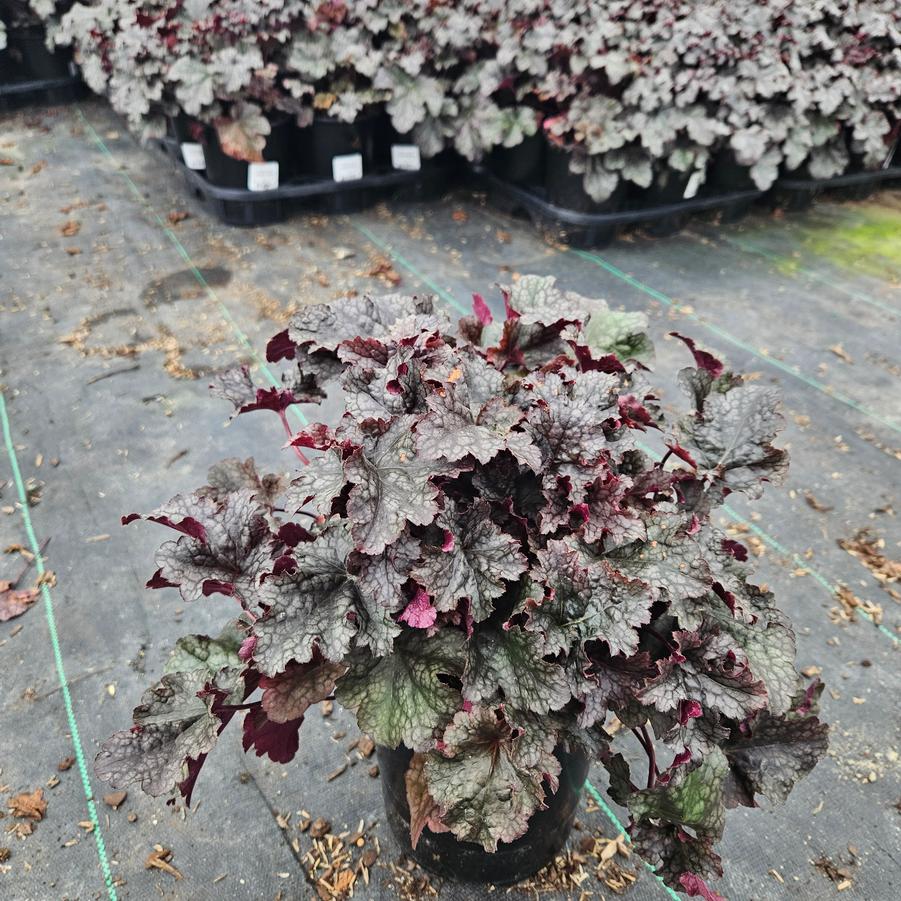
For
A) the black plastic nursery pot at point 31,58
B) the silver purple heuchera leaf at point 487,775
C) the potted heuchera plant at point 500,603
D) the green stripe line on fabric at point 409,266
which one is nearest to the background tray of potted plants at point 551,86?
the green stripe line on fabric at point 409,266

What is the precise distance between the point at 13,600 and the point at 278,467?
0.94 meters

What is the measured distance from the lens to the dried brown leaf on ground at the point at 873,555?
2449 mm

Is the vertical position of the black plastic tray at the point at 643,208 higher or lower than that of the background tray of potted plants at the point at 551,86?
lower

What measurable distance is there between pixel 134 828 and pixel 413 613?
3.86 ft

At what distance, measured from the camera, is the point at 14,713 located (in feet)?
6.61

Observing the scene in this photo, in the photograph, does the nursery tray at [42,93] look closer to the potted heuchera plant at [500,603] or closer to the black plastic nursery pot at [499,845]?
the potted heuchera plant at [500,603]

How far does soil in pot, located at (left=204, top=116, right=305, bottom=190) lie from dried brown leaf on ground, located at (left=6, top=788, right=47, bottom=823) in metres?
3.40

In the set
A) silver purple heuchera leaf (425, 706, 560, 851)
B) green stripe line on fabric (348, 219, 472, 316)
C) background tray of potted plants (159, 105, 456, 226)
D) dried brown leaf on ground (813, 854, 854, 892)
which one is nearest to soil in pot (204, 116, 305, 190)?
background tray of potted plants (159, 105, 456, 226)

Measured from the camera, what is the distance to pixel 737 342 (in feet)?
11.8

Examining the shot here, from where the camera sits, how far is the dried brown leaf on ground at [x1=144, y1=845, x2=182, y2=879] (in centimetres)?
170

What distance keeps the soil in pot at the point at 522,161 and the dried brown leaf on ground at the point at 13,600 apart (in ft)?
11.4

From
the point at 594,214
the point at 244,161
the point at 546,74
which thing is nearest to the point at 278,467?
the point at 244,161

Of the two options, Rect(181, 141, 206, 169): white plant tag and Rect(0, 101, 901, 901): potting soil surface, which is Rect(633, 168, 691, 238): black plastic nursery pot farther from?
Rect(181, 141, 206, 169): white plant tag

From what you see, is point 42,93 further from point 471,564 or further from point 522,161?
point 471,564
